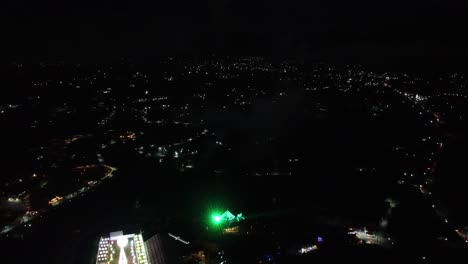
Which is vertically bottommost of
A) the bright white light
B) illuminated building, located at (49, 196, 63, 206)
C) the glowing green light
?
illuminated building, located at (49, 196, 63, 206)

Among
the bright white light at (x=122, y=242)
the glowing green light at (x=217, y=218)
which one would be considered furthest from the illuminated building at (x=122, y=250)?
the glowing green light at (x=217, y=218)

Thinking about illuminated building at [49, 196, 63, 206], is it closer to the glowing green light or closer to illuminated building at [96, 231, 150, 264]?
illuminated building at [96, 231, 150, 264]

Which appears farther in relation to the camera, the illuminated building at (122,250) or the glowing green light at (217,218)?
the glowing green light at (217,218)

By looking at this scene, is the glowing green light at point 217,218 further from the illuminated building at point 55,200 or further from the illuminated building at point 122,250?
the illuminated building at point 55,200

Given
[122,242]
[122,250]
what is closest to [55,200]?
[122,242]

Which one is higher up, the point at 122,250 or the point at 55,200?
Answer: the point at 122,250

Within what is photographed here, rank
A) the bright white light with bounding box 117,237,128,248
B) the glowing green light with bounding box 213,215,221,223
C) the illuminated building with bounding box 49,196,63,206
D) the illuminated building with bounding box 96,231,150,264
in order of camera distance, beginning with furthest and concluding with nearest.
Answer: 1. the illuminated building with bounding box 49,196,63,206
2. the glowing green light with bounding box 213,215,221,223
3. the bright white light with bounding box 117,237,128,248
4. the illuminated building with bounding box 96,231,150,264

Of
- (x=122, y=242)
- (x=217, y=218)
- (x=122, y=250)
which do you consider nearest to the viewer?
(x=122, y=250)

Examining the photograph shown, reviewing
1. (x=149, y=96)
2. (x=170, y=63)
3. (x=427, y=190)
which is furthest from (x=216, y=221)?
(x=170, y=63)

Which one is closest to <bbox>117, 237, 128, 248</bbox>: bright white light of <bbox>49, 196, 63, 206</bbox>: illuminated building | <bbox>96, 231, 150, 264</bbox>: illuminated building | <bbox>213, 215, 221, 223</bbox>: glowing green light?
<bbox>96, 231, 150, 264</bbox>: illuminated building

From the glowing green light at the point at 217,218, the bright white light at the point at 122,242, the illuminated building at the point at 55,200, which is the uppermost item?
the bright white light at the point at 122,242

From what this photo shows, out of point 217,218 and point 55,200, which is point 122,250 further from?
point 55,200

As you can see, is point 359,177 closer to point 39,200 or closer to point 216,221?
point 216,221
